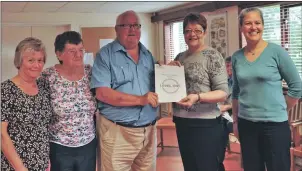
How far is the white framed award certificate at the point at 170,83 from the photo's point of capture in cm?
157

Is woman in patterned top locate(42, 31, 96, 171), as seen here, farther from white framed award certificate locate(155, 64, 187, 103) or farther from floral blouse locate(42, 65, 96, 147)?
white framed award certificate locate(155, 64, 187, 103)

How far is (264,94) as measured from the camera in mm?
1550

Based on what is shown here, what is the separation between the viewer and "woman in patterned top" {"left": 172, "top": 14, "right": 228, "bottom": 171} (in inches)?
61.0

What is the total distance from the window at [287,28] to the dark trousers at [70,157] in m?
2.84

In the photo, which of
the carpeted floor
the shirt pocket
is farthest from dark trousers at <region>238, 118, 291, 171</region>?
the carpeted floor

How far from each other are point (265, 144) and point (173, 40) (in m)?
4.50

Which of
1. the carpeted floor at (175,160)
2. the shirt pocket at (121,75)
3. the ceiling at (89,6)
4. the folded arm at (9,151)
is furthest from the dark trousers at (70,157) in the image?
the ceiling at (89,6)

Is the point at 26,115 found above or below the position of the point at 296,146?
above

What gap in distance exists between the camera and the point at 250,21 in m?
1.56

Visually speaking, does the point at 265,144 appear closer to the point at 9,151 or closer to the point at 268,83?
the point at 268,83

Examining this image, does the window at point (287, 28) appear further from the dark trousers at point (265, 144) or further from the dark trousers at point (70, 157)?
the dark trousers at point (70, 157)

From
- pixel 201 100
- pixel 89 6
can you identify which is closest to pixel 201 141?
pixel 201 100

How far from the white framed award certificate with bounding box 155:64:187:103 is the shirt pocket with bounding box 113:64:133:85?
135 mm

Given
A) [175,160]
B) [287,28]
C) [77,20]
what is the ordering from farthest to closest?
[77,20], [287,28], [175,160]
